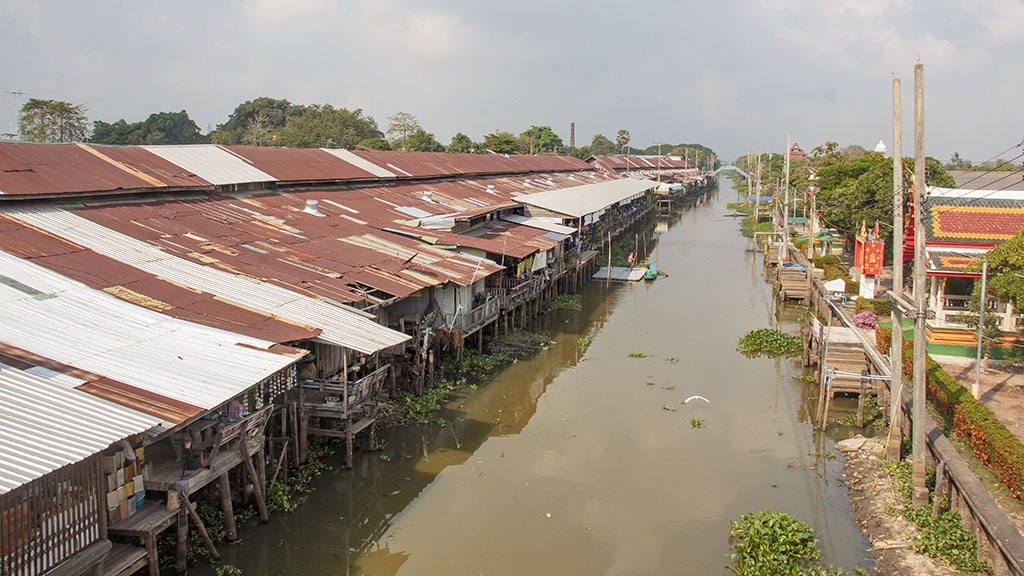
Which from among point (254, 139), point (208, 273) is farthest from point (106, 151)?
point (254, 139)

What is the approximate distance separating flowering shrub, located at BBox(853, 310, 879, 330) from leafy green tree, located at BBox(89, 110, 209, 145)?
2699 inches

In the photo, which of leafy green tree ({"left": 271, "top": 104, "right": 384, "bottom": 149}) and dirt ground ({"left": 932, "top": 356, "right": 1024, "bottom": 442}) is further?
leafy green tree ({"left": 271, "top": 104, "right": 384, "bottom": 149})

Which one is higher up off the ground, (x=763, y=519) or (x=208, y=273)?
(x=208, y=273)

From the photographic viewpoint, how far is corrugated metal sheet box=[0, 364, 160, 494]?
6938 millimetres

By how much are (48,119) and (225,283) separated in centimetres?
3716

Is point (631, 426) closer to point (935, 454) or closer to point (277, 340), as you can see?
point (935, 454)

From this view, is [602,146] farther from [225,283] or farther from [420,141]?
A: [225,283]

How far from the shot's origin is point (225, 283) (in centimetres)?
1395

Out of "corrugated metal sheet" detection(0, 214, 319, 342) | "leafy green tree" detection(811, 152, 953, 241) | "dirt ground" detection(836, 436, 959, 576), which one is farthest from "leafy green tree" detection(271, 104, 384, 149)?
"dirt ground" detection(836, 436, 959, 576)

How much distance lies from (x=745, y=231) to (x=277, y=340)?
52.8m

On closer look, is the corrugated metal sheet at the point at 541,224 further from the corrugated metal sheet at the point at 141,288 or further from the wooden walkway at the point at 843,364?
the corrugated metal sheet at the point at 141,288

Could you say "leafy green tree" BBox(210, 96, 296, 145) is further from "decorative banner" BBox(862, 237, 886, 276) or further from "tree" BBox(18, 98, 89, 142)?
"decorative banner" BBox(862, 237, 886, 276)

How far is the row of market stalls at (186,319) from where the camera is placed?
8.22 metres

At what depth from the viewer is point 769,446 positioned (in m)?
15.9
